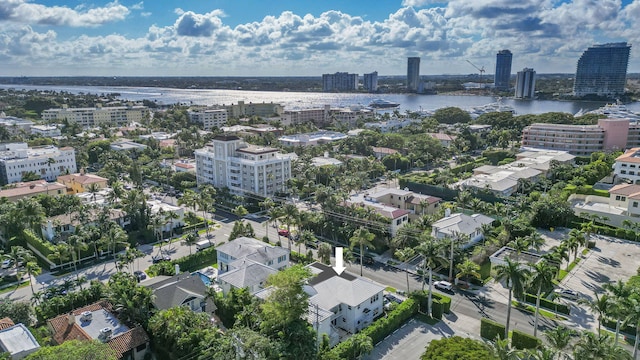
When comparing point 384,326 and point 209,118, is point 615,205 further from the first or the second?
point 209,118

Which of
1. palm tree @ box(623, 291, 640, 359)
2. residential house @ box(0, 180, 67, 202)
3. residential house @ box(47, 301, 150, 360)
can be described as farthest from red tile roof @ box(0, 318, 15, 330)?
palm tree @ box(623, 291, 640, 359)

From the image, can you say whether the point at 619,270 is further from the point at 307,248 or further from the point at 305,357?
the point at 305,357

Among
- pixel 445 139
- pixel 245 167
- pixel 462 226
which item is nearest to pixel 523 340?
pixel 462 226

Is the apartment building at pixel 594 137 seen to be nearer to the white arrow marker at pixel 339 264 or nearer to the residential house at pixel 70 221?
the white arrow marker at pixel 339 264

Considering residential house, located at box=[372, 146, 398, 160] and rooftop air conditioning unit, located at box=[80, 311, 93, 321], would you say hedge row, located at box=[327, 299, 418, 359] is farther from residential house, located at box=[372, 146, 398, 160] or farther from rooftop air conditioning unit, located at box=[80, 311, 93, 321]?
residential house, located at box=[372, 146, 398, 160]

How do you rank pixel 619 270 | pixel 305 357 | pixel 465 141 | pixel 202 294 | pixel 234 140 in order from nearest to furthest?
pixel 305 357 < pixel 202 294 < pixel 619 270 < pixel 234 140 < pixel 465 141

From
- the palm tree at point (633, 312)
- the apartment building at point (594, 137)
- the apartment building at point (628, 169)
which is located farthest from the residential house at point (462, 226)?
the apartment building at point (594, 137)

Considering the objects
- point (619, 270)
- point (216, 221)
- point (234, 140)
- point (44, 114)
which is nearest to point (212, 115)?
point (44, 114)
